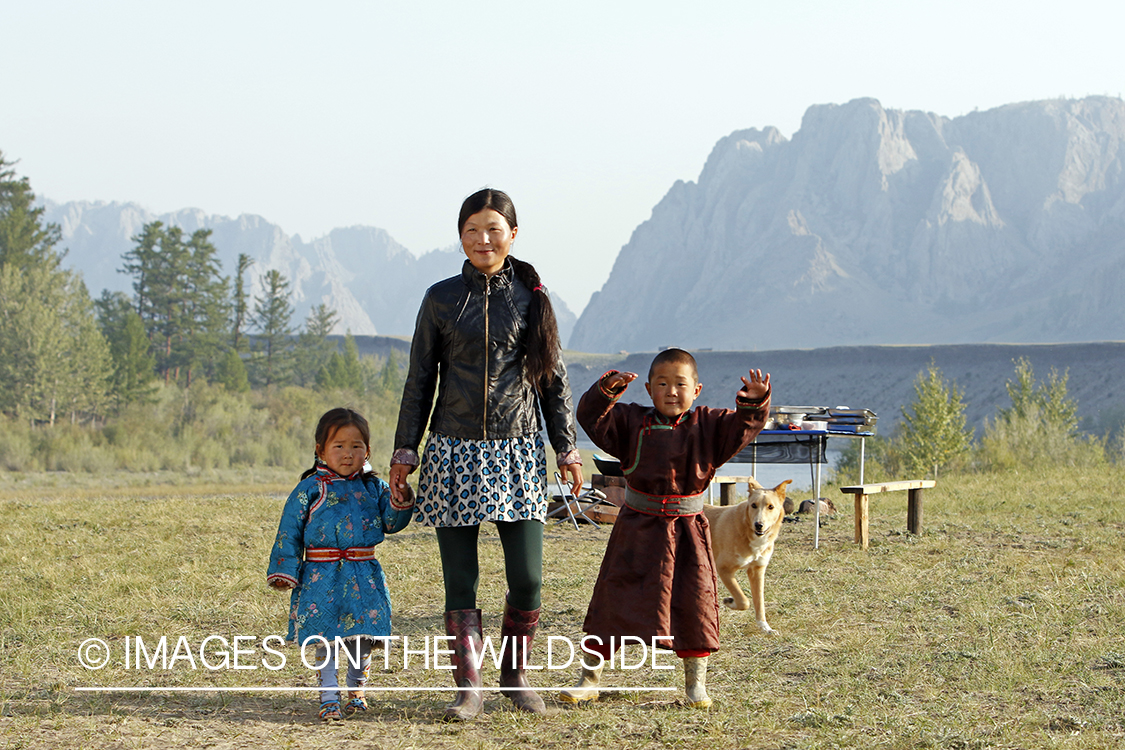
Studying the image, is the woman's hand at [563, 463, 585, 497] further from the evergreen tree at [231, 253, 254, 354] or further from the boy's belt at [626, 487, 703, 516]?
the evergreen tree at [231, 253, 254, 354]

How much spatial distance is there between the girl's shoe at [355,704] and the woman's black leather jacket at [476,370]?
1.09 meters

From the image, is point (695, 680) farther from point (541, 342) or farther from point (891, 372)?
Result: point (891, 372)

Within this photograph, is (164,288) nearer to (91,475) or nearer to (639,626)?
(91,475)

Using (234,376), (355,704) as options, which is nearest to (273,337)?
(234,376)

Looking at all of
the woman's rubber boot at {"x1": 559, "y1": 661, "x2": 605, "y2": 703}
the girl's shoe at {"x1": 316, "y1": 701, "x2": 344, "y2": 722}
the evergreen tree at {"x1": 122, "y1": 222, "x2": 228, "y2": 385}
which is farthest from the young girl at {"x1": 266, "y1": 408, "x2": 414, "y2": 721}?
the evergreen tree at {"x1": 122, "y1": 222, "x2": 228, "y2": 385}

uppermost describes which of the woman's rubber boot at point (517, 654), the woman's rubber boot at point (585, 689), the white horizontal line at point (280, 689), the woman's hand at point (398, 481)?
the woman's hand at point (398, 481)

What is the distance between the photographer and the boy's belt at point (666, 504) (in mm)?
4328

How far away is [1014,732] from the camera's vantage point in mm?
3945

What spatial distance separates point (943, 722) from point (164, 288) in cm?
6191

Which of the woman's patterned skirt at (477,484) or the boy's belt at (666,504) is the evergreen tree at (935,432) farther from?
the woman's patterned skirt at (477,484)

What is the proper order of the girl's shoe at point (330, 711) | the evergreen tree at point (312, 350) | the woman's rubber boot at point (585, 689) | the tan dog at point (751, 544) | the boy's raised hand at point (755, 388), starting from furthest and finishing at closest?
the evergreen tree at point (312, 350), the tan dog at point (751, 544), the woman's rubber boot at point (585, 689), the girl's shoe at point (330, 711), the boy's raised hand at point (755, 388)

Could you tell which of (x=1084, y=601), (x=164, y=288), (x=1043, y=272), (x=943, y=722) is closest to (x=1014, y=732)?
(x=943, y=722)

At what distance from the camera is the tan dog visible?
20.5 ft

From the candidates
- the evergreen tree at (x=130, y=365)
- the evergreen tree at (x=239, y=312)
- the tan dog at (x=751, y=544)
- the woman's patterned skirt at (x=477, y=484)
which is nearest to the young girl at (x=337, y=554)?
the woman's patterned skirt at (x=477, y=484)
